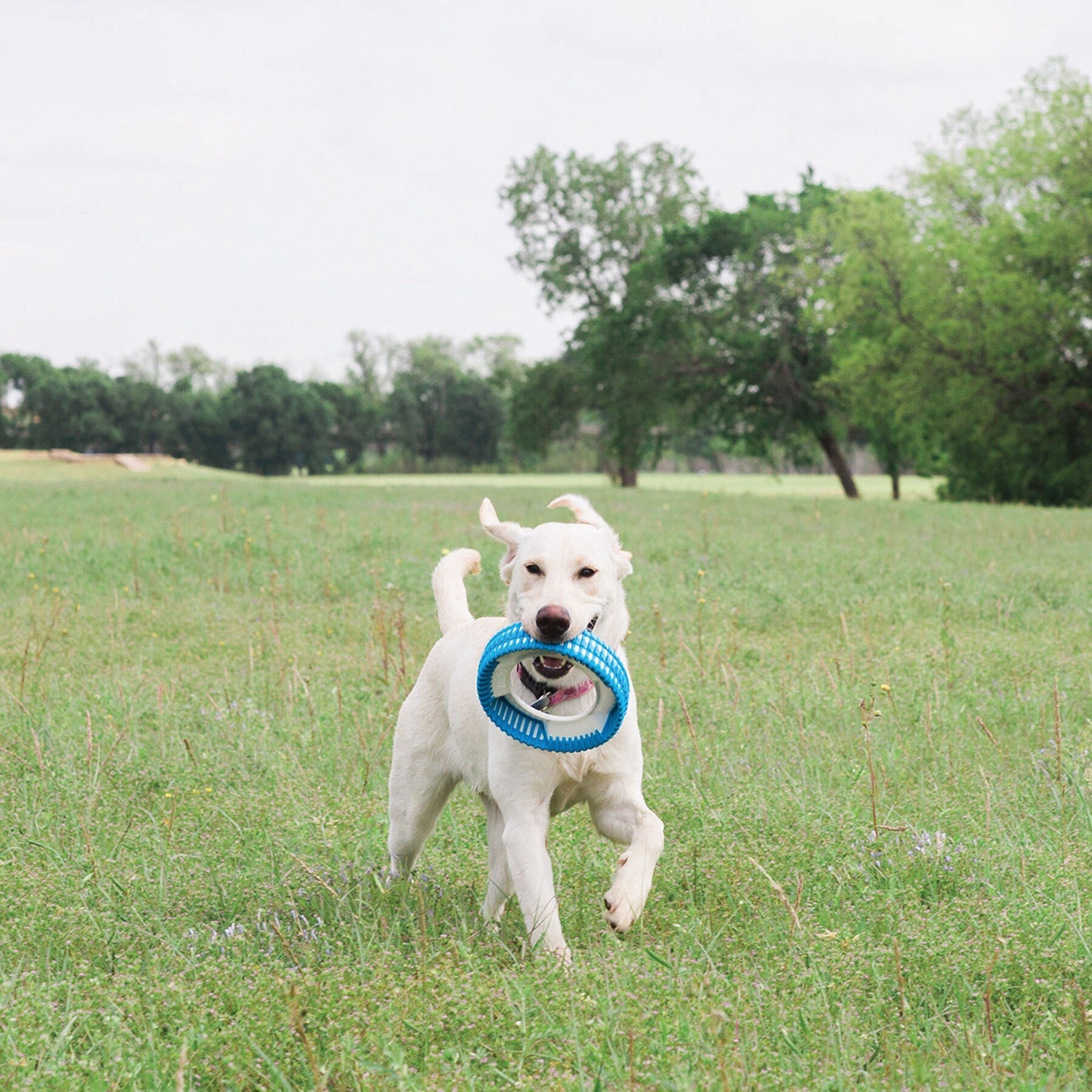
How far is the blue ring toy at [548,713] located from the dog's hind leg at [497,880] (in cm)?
45

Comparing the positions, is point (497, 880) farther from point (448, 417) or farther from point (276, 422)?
point (448, 417)

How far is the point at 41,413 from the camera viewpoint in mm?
78312

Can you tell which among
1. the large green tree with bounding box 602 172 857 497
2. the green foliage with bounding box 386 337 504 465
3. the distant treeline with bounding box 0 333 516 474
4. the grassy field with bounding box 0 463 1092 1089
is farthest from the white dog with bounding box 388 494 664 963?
the green foliage with bounding box 386 337 504 465

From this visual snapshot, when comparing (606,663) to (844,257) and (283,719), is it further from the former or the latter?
(844,257)

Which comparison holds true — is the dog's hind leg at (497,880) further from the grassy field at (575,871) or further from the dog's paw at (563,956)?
the dog's paw at (563,956)

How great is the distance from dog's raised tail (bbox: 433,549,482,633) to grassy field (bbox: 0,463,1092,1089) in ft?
3.06

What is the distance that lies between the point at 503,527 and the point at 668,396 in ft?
136

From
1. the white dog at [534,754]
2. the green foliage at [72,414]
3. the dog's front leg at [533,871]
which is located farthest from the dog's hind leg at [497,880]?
the green foliage at [72,414]

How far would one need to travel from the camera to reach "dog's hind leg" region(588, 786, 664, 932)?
130 inches

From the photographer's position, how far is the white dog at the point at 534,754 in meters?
3.39

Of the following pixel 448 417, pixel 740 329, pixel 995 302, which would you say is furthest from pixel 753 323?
pixel 448 417

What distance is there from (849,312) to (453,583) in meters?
35.0

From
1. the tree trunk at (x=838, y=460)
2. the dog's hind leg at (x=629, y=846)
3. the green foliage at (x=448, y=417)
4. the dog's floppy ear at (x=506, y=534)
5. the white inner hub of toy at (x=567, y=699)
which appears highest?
the green foliage at (x=448, y=417)

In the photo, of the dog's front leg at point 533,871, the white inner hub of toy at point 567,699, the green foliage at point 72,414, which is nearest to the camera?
the dog's front leg at point 533,871
